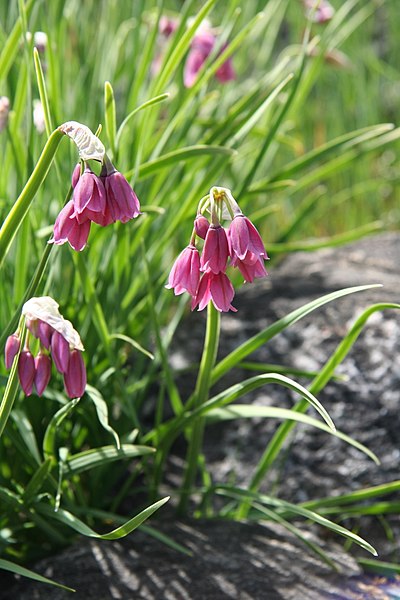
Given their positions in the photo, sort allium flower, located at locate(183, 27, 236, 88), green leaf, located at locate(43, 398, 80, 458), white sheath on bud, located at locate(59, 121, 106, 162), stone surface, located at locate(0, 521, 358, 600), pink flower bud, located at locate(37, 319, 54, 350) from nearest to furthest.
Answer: white sheath on bud, located at locate(59, 121, 106, 162) < pink flower bud, located at locate(37, 319, 54, 350) < green leaf, located at locate(43, 398, 80, 458) < stone surface, located at locate(0, 521, 358, 600) < allium flower, located at locate(183, 27, 236, 88)

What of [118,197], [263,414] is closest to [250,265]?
[118,197]

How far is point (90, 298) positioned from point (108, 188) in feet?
1.72

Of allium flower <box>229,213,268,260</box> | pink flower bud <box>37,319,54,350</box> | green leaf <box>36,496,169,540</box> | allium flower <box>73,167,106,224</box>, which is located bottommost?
green leaf <box>36,496,169,540</box>

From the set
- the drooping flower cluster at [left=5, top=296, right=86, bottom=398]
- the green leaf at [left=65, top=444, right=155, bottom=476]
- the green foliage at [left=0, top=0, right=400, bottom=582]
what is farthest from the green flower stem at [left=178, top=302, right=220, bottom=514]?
the drooping flower cluster at [left=5, top=296, right=86, bottom=398]

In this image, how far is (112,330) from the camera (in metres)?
1.80

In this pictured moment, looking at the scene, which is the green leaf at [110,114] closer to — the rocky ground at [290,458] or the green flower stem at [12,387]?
the green flower stem at [12,387]

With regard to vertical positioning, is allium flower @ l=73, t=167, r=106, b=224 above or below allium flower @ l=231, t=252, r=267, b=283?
above

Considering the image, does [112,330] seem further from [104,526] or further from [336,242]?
[336,242]

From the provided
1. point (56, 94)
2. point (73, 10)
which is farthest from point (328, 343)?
point (73, 10)

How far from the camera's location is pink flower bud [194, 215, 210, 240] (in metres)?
1.12

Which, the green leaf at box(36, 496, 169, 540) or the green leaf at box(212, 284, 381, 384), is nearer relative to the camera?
the green leaf at box(36, 496, 169, 540)

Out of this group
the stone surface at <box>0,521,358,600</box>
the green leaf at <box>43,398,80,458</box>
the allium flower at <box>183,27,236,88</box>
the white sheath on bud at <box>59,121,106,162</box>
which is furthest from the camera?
the allium flower at <box>183,27,236,88</box>

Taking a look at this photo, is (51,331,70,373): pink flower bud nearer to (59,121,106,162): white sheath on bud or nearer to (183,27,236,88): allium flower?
(59,121,106,162): white sheath on bud

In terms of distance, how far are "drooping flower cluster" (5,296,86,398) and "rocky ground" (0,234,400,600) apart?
544 millimetres
